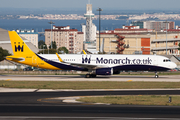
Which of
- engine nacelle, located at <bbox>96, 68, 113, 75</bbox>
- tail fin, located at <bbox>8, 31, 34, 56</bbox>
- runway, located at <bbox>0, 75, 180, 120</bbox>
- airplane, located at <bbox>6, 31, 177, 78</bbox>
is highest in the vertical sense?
tail fin, located at <bbox>8, 31, 34, 56</bbox>

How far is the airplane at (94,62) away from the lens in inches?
2093

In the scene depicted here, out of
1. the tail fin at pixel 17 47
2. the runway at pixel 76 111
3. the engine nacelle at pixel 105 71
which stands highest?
the tail fin at pixel 17 47

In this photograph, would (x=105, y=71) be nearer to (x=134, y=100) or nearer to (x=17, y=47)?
(x=17, y=47)

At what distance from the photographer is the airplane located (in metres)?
53.2

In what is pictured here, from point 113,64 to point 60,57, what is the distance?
10.1 metres

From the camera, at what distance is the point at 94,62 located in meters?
53.7

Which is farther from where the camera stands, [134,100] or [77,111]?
[134,100]

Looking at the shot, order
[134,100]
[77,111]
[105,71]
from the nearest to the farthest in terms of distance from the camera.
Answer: [77,111], [134,100], [105,71]

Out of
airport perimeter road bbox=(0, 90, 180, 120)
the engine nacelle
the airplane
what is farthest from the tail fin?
airport perimeter road bbox=(0, 90, 180, 120)

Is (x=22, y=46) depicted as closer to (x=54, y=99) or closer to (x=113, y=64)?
(x=113, y=64)

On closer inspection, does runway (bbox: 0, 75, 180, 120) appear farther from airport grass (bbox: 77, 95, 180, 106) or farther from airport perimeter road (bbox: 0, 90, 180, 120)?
airport grass (bbox: 77, 95, 180, 106)

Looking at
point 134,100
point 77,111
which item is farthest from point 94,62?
point 77,111

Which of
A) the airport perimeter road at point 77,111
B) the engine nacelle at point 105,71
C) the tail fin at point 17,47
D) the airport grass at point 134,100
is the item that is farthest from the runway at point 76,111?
the tail fin at point 17,47

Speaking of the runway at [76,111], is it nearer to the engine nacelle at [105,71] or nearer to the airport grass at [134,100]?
the airport grass at [134,100]
